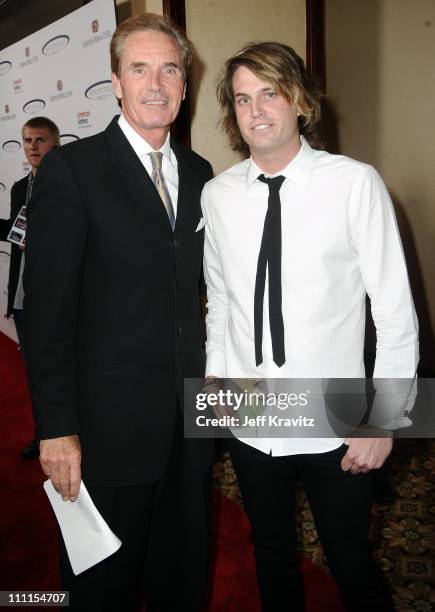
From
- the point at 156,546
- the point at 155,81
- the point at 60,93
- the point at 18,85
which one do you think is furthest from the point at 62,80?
the point at 156,546

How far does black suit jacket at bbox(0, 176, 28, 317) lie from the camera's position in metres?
3.10

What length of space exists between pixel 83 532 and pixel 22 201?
2.28 meters

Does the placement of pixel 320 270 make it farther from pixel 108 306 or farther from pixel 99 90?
pixel 99 90

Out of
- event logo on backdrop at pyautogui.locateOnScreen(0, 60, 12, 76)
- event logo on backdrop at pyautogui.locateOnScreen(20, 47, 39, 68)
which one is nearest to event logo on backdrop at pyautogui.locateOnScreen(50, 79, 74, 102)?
event logo on backdrop at pyautogui.locateOnScreen(20, 47, 39, 68)

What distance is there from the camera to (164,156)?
152cm

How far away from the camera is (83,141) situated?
1.41 m

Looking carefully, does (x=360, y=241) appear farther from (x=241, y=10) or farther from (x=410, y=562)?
(x=241, y=10)

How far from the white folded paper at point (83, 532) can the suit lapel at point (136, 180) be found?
767 millimetres

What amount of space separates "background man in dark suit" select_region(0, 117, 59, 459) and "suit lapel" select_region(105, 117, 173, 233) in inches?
74.0

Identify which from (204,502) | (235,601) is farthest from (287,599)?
(235,601)

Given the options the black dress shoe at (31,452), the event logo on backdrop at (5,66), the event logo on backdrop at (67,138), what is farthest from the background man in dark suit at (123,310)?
the event logo on backdrop at (5,66)

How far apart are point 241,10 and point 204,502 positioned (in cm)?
286

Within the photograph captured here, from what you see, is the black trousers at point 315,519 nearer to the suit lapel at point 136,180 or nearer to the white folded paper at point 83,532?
the white folded paper at point 83,532

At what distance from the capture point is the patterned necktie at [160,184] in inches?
57.4
